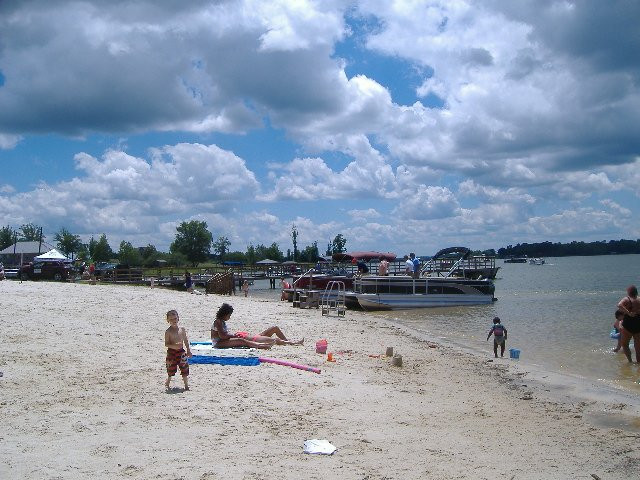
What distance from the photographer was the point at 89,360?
9867mm

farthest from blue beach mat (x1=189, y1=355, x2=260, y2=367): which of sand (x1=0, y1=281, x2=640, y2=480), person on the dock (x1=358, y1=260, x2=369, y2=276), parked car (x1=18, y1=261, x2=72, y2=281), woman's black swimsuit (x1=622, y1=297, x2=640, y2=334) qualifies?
parked car (x1=18, y1=261, x2=72, y2=281)

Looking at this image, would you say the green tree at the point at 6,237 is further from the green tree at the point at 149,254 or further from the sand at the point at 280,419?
the sand at the point at 280,419

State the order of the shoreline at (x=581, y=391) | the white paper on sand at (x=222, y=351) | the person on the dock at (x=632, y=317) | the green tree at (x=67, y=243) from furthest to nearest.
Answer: the green tree at (x=67, y=243)
the person on the dock at (x=632, y=317)
the white paper on sand at (x=222, y=351)
the shoreline at (x=581, y=391)

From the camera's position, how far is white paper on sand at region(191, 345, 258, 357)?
36.3 ft

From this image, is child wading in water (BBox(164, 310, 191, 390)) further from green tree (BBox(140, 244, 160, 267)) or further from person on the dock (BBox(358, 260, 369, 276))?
green tree (BBox(140, 244, 160, 267))

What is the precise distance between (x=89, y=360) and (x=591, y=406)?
317 inches

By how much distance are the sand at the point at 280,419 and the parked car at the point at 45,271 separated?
95.6 feet

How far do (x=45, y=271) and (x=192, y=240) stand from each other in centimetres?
9627

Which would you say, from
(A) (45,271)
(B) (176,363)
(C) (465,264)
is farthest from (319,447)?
(C) (465,264)

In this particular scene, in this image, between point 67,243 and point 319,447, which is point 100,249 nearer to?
point 67,243

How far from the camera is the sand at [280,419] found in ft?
19.2

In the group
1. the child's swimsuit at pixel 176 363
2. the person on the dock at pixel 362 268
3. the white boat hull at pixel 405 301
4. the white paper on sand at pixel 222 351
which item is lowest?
the white boat hull at pixel 405 301

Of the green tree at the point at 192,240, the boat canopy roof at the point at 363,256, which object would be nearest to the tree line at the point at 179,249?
the green tree at the point at 192,240

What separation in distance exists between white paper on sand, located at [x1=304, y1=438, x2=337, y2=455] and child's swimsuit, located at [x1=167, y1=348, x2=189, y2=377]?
2497mm
